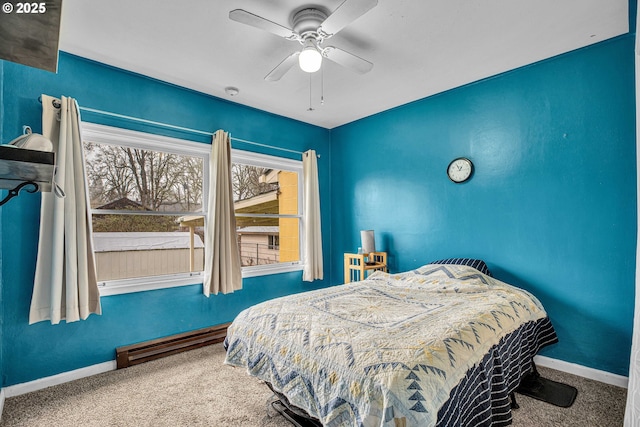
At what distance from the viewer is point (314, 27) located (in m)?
2.05

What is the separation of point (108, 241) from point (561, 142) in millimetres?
3896

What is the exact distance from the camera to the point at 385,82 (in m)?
3.07

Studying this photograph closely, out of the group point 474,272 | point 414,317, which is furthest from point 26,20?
point 474,272

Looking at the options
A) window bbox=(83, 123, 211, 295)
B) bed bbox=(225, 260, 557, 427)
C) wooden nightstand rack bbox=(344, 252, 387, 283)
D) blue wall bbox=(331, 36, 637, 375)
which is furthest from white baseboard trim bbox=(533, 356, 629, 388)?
window bbox=(83, 123, 211, 295)

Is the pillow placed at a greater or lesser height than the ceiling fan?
lesser

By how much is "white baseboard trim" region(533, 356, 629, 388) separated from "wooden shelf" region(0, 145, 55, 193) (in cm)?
341

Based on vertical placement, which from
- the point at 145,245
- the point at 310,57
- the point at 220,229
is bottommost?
the point at 145,245

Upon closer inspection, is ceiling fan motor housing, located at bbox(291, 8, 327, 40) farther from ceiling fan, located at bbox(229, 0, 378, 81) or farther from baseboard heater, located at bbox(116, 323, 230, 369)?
baseboard heater, located at bbox(116, 323, 230, 369)

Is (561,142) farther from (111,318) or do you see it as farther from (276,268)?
(111,318)

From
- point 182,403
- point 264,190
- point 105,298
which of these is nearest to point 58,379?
point 105,298

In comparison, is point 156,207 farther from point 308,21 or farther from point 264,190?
point 308,21

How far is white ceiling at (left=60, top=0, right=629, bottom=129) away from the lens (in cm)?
201

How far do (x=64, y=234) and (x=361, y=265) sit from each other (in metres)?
2.72

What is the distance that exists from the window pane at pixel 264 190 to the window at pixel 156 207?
0.01 metres
